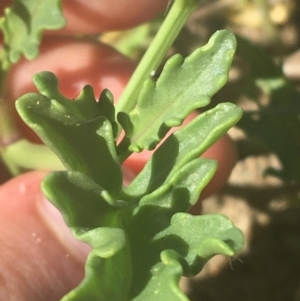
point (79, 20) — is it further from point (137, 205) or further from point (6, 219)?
point (137, 205)

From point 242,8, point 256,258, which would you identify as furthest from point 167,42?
point 242,8

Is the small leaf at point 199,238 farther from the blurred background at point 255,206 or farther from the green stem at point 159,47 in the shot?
the blurred background at point 255,206

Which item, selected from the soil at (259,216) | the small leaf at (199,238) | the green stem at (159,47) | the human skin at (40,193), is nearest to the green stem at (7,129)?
the human skin at (40,193)

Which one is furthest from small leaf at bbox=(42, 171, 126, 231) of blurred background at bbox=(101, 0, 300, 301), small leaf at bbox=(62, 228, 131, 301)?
blurred background at bbox=(101, 0, 300, 301)

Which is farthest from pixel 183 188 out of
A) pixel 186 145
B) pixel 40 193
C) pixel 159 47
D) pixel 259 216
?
pixel 259 216

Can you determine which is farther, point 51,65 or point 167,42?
point 51,65
